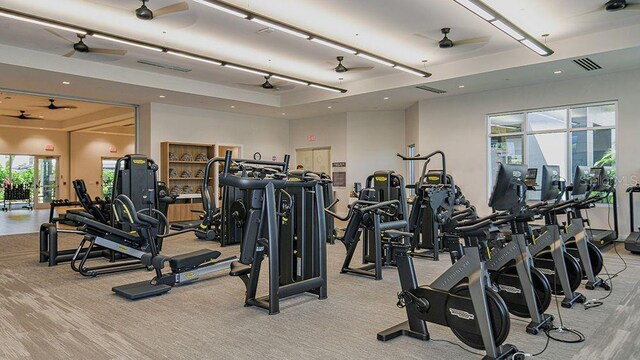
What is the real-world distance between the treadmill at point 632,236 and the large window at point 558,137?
0.89 metres

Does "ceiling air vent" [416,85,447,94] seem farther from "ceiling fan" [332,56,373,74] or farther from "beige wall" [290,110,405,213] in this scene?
"beige wall" [290,110,405,213]

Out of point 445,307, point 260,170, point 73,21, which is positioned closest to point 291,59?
point 73,21

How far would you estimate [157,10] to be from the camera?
611cm

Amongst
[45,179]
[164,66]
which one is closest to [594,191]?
[164,66]

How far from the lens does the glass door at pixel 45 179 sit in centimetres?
1733

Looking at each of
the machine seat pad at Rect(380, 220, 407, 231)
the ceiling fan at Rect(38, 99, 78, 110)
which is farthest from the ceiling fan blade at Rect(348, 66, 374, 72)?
the ceiling fan at Rect(38, 99, 78, 110)

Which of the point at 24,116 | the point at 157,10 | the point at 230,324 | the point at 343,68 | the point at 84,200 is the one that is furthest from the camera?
the point at 24,116

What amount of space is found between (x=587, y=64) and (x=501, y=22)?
10.4 feet

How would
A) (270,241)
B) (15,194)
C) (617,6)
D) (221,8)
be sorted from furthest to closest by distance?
1. (15,194)
2. (617,6)
3. (221,8)
4. (270,241)

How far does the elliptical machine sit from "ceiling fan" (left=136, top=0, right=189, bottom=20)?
465 centimetres

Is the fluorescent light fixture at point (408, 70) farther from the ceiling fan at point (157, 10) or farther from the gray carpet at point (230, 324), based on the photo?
the gray carpet at point (230, 324)

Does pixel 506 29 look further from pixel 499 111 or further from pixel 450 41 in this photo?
pixel 499 111

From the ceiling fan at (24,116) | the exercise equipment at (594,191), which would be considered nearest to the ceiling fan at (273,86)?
the exercise equipment at (594,191)

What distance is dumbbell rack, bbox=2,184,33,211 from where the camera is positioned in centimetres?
1669
